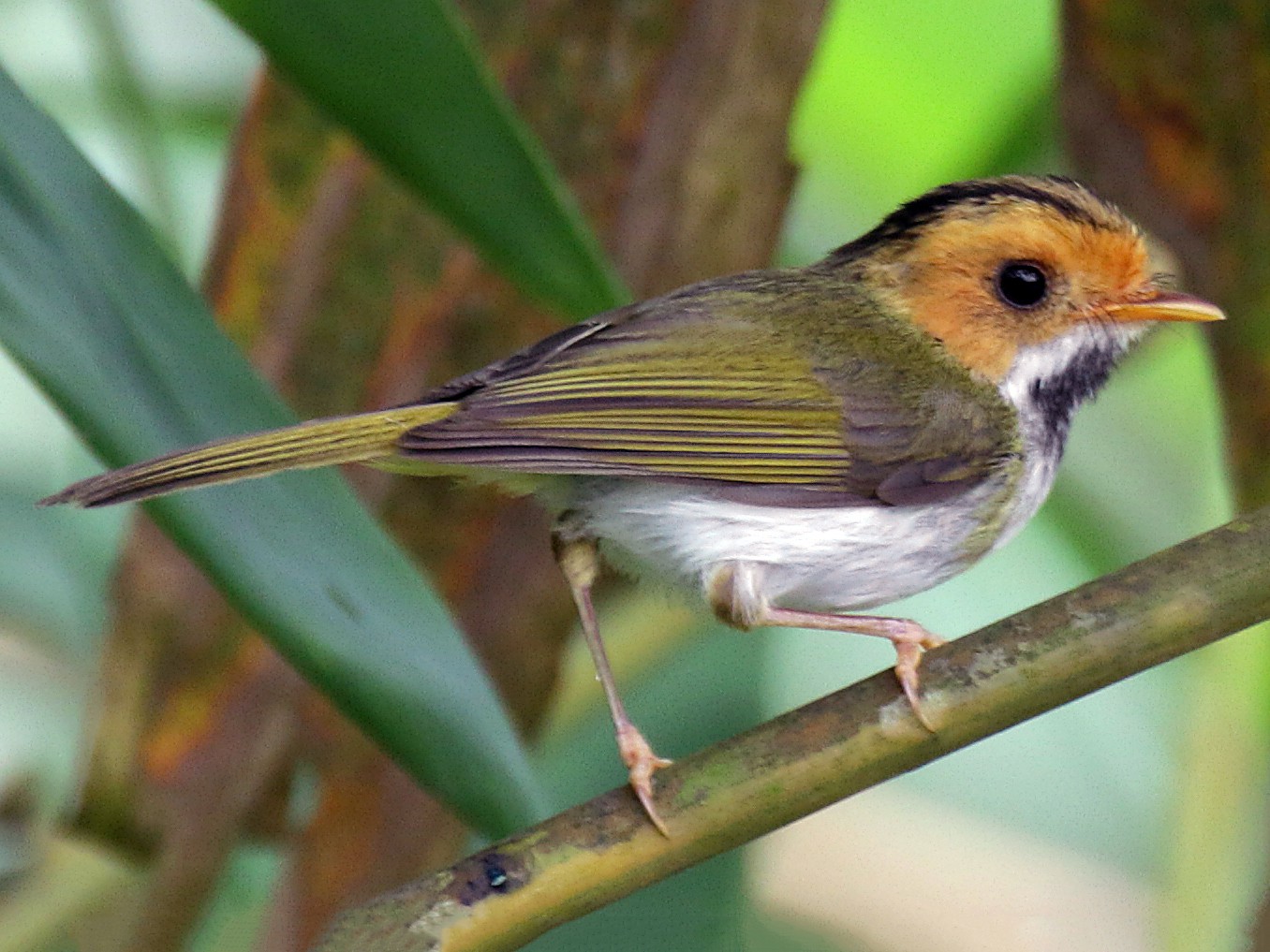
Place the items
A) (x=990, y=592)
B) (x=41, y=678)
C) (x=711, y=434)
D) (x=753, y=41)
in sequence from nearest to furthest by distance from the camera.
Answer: (x=711, y=434) < (x=753, y=41) < (x=41, y=678) < (x=990, y=592)

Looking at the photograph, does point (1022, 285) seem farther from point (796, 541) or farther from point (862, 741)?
point (862, 741)

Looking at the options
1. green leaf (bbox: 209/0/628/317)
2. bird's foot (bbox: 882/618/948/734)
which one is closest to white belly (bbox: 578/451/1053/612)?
bird's foot (bbox: 882/618/948/734)

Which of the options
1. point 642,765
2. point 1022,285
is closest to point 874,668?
point 1022,285

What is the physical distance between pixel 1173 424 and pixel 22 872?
6.73ft

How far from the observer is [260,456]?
5.55ft

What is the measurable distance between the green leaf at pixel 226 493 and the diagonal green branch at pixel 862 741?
0.13 meters

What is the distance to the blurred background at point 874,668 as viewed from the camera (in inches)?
97.5

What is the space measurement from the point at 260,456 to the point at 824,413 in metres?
0.83

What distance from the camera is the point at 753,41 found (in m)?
2.43

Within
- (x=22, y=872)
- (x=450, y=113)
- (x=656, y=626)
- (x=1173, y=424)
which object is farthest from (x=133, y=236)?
(x=1173, y=424)

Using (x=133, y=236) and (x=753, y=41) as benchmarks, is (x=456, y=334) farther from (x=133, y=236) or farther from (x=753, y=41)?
(x=133, y=236)

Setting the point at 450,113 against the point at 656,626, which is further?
the point at 656,626

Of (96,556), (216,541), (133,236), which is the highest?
(96,556)

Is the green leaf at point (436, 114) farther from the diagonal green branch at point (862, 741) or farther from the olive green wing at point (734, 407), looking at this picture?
the diagonal green branch at point (862, 741)
